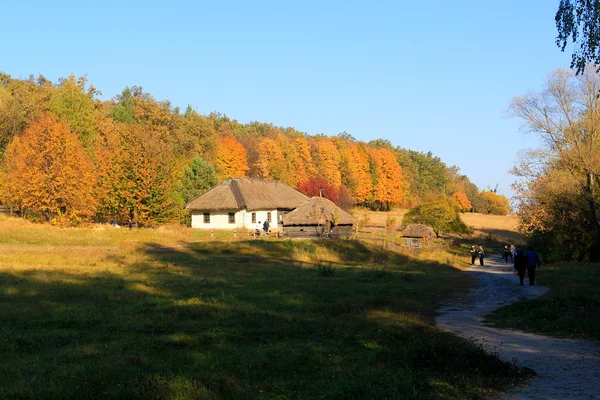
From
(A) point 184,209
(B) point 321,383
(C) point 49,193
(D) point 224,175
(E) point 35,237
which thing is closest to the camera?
(B) point 321,383

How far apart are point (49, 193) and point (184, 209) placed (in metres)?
15.9

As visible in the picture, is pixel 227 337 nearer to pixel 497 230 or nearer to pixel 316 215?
pixel 316 215

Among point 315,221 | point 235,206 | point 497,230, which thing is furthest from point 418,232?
point 497,230

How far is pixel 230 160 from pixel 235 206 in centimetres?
3133

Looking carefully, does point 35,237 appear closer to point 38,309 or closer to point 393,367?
point 38,309

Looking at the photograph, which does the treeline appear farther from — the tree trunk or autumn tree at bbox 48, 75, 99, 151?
the tree trunk

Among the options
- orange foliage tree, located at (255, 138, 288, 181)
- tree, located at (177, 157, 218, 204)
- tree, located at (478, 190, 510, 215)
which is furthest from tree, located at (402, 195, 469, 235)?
tree, located at (478, 190, 510, 215)

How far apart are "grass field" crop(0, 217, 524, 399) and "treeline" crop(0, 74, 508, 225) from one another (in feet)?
81.3

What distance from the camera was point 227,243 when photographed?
37031mm

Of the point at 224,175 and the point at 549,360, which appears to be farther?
the point at 224,175

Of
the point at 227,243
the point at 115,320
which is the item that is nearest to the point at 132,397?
the point at 115,320

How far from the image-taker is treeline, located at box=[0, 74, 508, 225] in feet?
153

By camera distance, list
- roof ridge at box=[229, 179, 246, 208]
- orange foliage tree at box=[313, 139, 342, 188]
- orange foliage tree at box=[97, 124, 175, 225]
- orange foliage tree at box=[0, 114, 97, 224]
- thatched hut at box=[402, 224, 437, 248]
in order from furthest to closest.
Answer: orange foliage tree at box=[313, 139, 342, 188] < roof ridge at box=[229, 179, 246, 208] < thatched hut at box=[402, 224, 437, 248] < orange foliage tree at box=[97, 124, 175, 225] < orange foliage tree at box=[0, 114, 97, 224]

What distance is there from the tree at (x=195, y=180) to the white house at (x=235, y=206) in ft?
24.3
